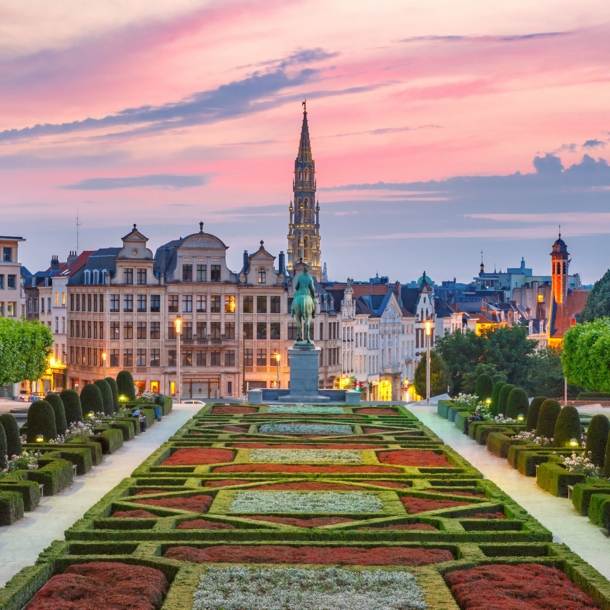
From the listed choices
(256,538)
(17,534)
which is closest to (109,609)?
(256,538)

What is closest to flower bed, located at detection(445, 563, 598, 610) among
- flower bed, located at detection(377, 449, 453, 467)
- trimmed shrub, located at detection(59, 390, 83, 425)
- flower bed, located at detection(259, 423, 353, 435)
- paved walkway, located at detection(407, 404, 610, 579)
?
paved walkway, located at detection(407, 404, 610, 579)

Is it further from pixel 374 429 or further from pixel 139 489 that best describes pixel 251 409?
pixel 139 489

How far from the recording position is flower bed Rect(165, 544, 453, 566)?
23469 mm

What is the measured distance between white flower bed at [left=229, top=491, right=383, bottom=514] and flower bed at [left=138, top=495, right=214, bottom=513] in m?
0.67

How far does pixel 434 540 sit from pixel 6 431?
46.4ft

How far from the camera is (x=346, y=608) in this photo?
20.1 m

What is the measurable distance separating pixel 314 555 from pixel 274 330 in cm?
8062

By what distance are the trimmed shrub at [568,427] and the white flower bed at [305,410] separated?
1666cm

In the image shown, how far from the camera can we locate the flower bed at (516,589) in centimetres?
2052

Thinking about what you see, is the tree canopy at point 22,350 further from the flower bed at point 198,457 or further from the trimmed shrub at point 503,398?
the trimmed shrub at point 503,398

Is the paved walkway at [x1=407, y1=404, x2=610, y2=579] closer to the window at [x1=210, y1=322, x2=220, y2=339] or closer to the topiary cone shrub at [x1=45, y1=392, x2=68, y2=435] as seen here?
the topiary cone shrub at [x1=45, y1=392, x2=68, y2=435]

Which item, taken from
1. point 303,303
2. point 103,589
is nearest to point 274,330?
point 303,303

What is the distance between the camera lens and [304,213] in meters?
157

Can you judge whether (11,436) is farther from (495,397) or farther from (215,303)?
(215,303)
